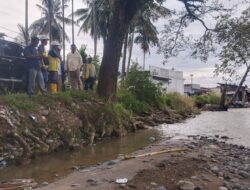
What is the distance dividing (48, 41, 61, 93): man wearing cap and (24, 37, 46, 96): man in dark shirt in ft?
2.52

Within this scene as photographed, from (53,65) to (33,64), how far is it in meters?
1.14

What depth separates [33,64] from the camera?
11023mm

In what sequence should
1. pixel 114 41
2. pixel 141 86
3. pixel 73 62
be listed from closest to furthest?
pixel 73 62 < pixel 114 41 < pixel 141 86

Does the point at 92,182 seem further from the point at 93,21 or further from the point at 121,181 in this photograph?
the point at 93,21

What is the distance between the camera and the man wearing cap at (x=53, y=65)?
1205 cm

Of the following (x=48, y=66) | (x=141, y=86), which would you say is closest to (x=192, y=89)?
(x=141, y=86)

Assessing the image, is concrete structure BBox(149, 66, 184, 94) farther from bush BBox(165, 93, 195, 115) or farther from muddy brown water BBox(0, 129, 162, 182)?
muddy brown water BBox(0, 129, 162, 182)

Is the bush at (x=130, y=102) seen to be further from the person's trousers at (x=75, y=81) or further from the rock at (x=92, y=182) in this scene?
the rock at (x=92, y=182)

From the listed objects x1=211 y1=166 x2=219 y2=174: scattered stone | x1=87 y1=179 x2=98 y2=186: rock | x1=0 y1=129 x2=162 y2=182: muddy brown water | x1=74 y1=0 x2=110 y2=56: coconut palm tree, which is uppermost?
x1=74 y1=0 x2=110 y2=56: coconut palm tree

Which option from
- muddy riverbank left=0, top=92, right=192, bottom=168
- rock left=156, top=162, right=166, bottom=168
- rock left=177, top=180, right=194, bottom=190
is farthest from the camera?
muddy riverbank left=0, top=92, right=192, bottom=168

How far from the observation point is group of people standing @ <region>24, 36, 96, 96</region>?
11.0m

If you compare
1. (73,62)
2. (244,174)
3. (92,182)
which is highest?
(73,62)

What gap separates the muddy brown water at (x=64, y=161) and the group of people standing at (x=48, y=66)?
2362 millimetres

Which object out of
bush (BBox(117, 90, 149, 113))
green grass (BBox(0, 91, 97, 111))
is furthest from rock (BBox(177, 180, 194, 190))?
bush (BBox(117, 90, 149, 113))
